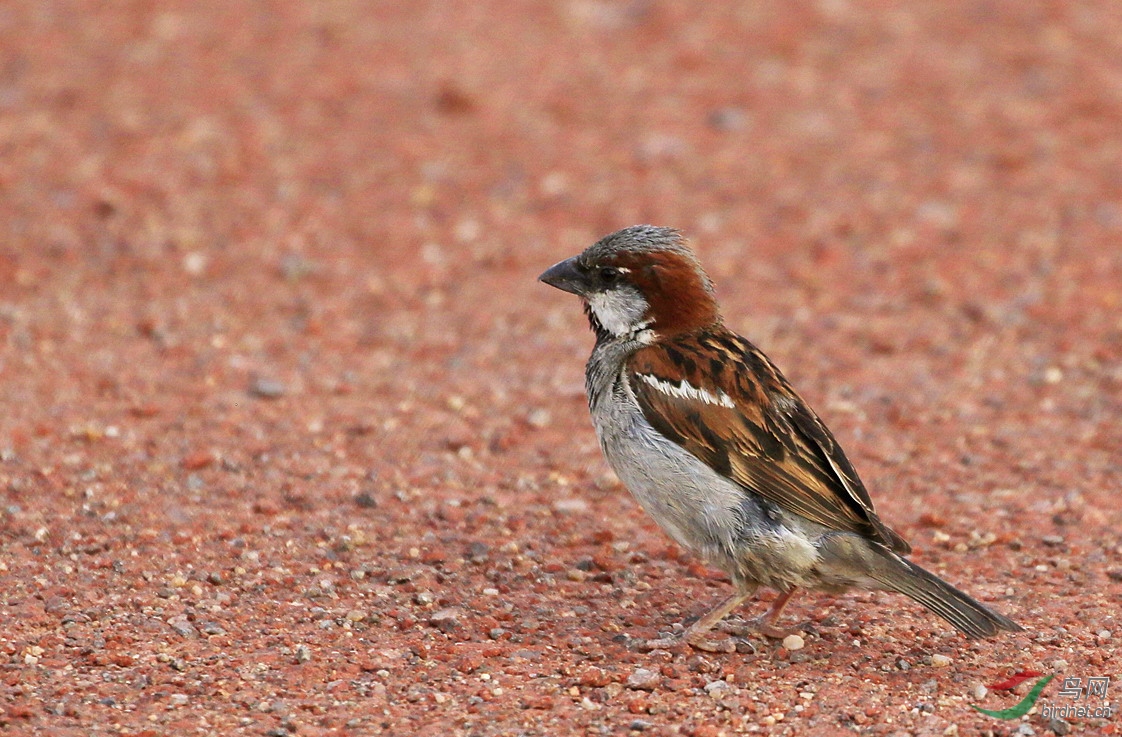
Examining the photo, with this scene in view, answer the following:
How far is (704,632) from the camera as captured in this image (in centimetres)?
534

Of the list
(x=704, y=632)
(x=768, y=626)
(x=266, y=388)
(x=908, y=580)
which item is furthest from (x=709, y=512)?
(x=266, y=388)

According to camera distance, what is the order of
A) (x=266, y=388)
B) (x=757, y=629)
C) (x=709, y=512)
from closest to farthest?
(x=709, y=512)
(x=757, y=629)
(x=266, y=388)

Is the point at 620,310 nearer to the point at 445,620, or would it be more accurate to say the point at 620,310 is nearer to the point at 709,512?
the point at 709,512

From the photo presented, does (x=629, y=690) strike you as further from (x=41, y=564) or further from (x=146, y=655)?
(x=41, y=564)

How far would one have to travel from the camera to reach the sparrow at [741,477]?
16.8 ft

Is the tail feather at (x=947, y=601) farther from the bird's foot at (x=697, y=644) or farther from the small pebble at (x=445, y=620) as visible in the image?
the small pebble at (x=445, y=620)

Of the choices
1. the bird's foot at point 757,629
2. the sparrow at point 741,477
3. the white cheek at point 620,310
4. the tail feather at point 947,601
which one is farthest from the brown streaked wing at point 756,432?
the bird's foot at point 757,629

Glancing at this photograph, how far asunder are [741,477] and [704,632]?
0.59 meters

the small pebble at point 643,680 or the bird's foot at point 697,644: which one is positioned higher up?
the bird's foot at point 697,644

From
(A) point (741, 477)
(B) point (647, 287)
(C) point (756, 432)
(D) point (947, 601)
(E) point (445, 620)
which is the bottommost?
(E) point (445, 620)

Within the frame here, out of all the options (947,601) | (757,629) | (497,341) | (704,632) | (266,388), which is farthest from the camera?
(497,341)

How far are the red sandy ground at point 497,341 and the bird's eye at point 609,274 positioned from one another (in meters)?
1.13

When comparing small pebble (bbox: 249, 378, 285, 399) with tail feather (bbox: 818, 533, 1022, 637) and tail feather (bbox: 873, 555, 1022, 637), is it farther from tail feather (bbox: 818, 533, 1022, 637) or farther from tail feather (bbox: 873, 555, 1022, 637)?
tail feather (bbox: 873, 555, 1022, 637)

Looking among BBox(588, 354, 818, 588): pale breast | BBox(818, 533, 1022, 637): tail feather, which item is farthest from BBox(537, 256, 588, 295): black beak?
BBox(818, 533, 1022, 637): tail feather
